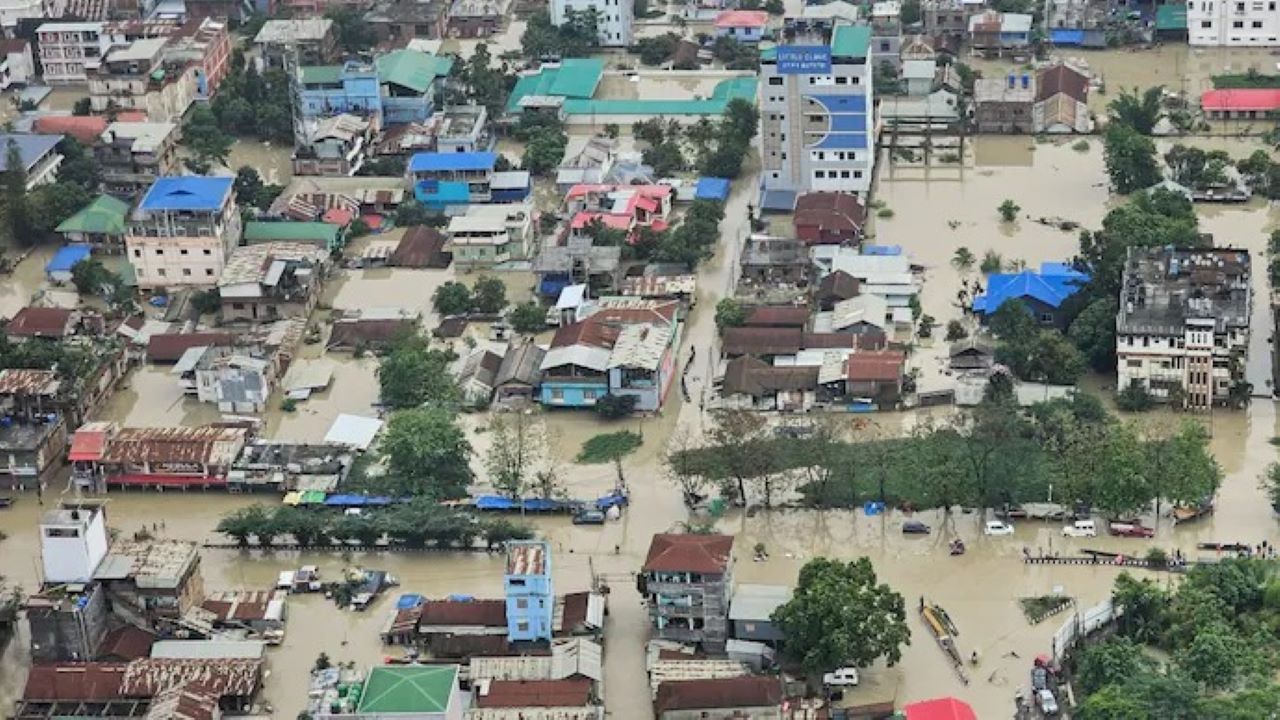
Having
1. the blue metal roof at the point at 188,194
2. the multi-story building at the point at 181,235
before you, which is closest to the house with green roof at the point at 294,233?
the multi-story building at the point at 181,235

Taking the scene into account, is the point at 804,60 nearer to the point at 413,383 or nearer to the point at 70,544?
the point at 413,383

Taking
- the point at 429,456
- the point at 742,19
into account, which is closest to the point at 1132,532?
the point at 429,456

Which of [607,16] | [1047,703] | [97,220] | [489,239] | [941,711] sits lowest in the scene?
[1047,703]

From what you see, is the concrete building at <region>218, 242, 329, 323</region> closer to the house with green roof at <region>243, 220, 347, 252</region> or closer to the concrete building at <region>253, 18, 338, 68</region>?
the house with green roof at <region>243, 220, 347, 252</region>

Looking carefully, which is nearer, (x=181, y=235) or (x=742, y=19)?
(x=181, y=235)

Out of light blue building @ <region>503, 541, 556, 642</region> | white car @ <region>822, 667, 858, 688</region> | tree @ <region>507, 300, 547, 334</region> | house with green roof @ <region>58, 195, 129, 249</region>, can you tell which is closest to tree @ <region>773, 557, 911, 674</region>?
white car @ <region>822, 667, 858, 688</region>

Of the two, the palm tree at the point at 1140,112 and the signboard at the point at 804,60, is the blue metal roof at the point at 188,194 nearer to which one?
the signboard at the point at 804,60

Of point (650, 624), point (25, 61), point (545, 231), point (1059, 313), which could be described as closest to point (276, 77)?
point (25, 61)

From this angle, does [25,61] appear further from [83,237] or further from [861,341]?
[861,341]
